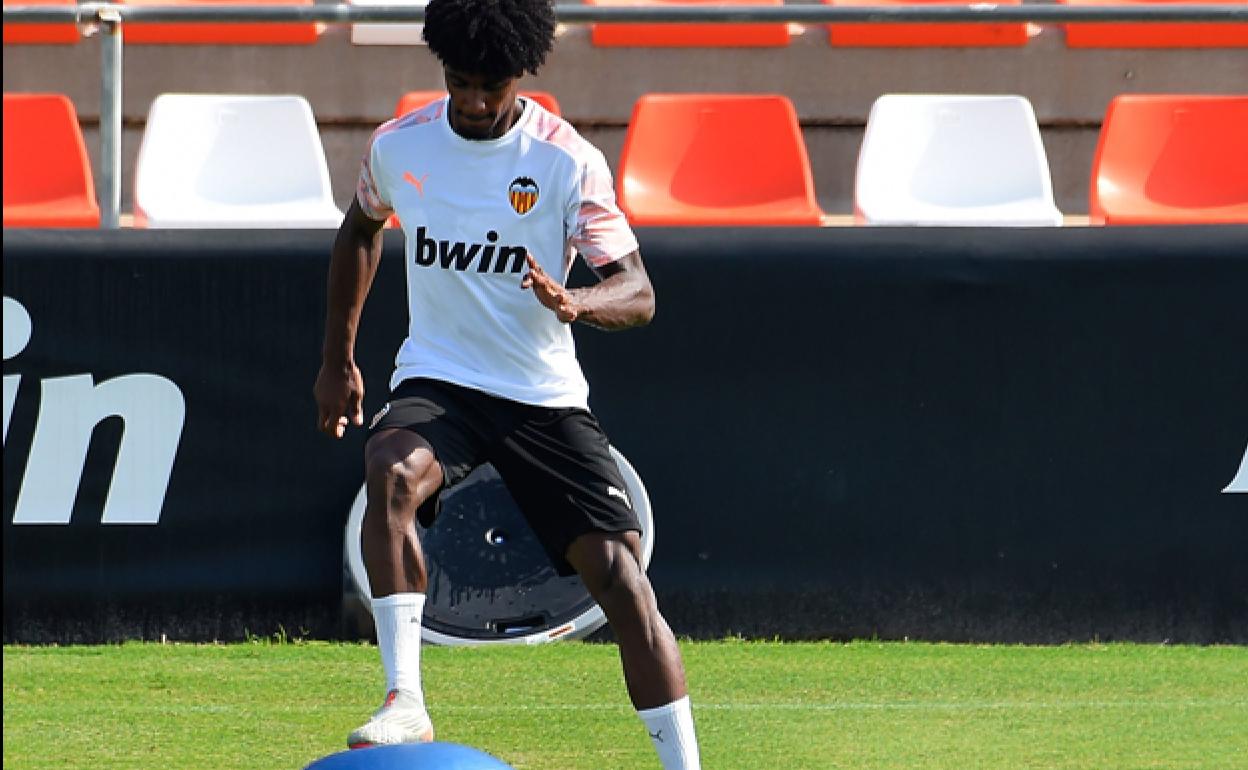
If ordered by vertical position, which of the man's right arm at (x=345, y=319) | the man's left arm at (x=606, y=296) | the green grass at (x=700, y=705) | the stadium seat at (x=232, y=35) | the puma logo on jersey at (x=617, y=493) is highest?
the man's left arm at (x=606, y=296)

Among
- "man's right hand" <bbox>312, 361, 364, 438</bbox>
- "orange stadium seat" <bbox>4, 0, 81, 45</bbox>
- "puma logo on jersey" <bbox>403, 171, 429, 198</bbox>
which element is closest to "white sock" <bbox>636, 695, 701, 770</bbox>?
"man's right hand" <bbox>312, 361, 364, 438</bbox>

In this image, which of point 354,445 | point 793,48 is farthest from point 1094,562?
point 793,48

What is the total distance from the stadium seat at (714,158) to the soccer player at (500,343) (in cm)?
398

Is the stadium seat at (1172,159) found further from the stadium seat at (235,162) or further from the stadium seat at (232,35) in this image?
the stadium seat at (232,35)

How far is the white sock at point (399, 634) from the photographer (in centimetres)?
448

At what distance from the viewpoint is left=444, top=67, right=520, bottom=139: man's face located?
450 centimetres

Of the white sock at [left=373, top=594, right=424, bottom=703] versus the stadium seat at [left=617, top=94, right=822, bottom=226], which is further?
the stadium seat at [left=617, top=94, right=822, bottom=226]

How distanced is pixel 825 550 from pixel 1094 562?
3.41 feet

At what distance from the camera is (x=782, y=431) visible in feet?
24.5

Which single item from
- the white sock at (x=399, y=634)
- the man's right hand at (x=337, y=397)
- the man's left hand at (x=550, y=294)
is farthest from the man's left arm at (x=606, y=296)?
the white sock at (x=399, y=634)

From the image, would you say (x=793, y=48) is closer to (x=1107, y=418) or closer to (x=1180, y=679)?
(x=1107, y=418)

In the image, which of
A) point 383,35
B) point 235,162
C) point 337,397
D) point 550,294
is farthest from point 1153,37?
point 550,294

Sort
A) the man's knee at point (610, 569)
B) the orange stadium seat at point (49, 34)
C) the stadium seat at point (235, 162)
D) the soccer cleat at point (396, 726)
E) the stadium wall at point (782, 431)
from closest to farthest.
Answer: the soccer cleat at point (396, 726)
the man's knee at point (610, 569)
the stadium wall at point (782, 431)
the stadium seat at point (235, 162)
the orange stadium seat at point (49, 34)

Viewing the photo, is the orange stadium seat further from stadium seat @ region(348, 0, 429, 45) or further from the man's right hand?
the man's right hand
